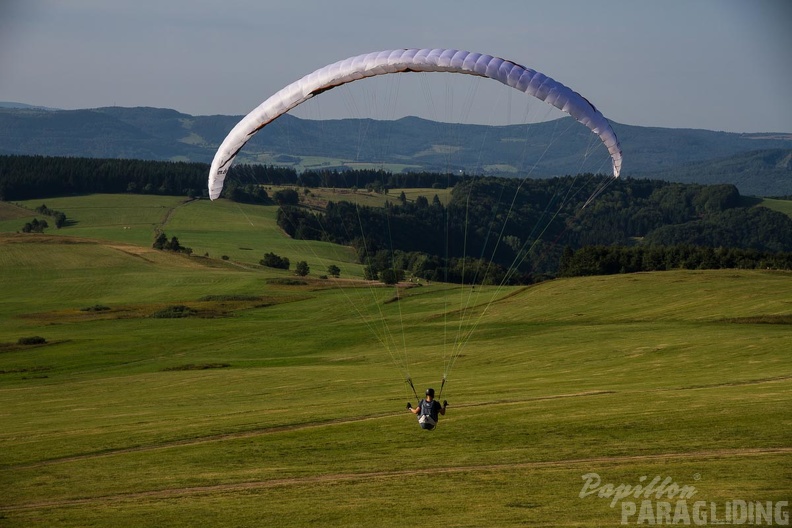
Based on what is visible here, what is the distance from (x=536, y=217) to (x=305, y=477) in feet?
523

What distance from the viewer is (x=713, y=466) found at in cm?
2217

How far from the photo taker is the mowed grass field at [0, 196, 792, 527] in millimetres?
21875

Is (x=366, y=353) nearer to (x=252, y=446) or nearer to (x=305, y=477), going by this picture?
(x=252, y=446)

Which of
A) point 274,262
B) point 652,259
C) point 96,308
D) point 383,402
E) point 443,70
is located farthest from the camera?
point 274,262

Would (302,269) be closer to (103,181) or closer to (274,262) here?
(274,262)

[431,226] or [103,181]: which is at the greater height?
[103,181]

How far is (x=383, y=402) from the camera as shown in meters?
36.4

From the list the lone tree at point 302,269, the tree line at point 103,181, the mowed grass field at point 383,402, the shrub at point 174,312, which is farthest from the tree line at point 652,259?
the tree line at point 103,181

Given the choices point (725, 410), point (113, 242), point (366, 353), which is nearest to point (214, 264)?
point (113, 242)

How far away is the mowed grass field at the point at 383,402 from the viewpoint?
21.9m

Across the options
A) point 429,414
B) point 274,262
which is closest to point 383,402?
point 429,414

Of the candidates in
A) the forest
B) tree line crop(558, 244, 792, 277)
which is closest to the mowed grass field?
tree line crop(558, 244, 792, 277)

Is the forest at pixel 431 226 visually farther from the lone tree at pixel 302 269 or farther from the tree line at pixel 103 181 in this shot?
the lone tree at pixel 302 269

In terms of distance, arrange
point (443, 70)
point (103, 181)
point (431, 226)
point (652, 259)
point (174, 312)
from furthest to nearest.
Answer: point (103, 181), point (431, 226), point (652, 259), point (174, 312), point (443, 70)
